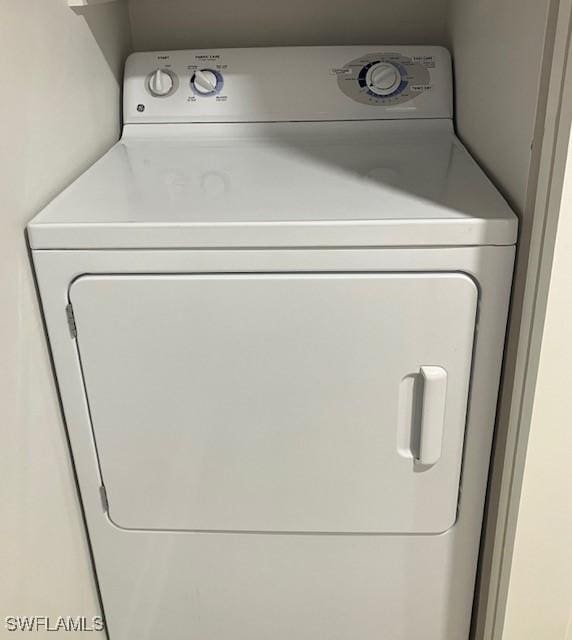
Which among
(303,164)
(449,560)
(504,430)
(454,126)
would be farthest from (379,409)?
(454,126)

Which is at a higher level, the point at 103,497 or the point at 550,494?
the point at 550,494

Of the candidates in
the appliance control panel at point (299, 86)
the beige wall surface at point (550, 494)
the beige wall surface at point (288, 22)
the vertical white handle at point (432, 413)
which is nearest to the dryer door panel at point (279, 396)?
the vertical white handle at point (432, 413)

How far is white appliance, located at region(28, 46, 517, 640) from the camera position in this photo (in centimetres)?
92

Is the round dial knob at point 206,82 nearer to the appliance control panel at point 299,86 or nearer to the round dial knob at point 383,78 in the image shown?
the appliance control panel at point 299,86

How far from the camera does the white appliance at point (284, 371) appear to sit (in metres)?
0.92

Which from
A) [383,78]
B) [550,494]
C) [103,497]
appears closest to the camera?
[550,494]

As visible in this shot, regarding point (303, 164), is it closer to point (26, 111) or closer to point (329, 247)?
point (329, 247)

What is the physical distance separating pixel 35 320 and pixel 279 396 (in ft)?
1.16

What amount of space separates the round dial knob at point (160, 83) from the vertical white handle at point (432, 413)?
→ 2.43ft

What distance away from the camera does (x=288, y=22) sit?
1.39 metres

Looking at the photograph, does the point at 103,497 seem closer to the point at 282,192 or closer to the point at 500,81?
the point at 282,192

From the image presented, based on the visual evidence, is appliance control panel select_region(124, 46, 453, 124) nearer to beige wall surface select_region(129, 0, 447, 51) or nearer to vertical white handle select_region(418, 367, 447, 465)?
beige wall surface select_region(129, 0, 447, 51)

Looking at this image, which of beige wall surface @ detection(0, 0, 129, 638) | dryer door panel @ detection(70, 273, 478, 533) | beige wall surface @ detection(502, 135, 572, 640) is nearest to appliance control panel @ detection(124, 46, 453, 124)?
beige wall surface @ detection(0, 0, 129, 638)

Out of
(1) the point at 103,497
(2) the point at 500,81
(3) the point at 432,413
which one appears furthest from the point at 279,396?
(2) the point at 500,81
